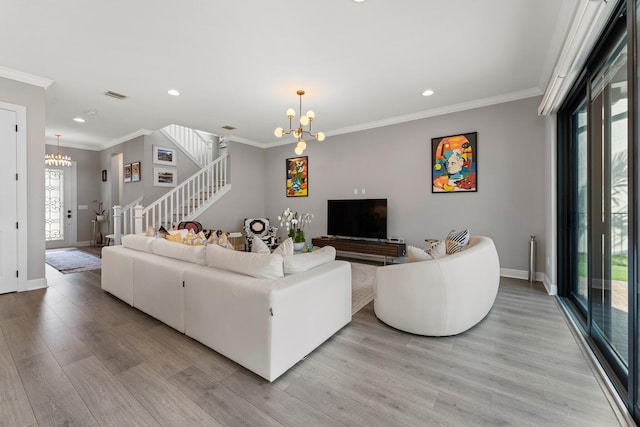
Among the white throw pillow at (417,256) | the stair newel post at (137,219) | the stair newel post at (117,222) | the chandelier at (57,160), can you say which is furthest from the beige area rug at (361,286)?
the chandelier at (57,160)

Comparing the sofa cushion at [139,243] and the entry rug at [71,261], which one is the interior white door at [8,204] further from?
the sofa cushion at [139,243]

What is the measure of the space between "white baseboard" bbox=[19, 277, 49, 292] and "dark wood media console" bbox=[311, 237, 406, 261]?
4298 mm

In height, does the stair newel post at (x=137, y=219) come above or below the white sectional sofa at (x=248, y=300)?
above

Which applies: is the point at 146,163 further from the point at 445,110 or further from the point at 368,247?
the point at 445,110

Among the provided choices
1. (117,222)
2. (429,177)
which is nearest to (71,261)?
(117,222)

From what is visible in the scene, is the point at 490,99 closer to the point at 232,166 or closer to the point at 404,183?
the point at 404,183

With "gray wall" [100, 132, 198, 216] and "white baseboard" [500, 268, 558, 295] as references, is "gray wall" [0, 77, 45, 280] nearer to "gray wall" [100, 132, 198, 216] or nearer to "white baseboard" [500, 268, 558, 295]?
"gray wall" [100, 132, 198, 216]

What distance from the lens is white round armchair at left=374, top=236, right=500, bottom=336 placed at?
2328 millimetres

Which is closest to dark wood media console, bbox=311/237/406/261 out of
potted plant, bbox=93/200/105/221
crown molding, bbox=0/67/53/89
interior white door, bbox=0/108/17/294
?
interior white door, bbox=0/108/17/294

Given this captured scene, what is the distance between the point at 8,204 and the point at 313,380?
4.45 meters

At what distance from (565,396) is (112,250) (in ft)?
14.7

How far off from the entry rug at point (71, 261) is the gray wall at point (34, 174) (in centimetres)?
101

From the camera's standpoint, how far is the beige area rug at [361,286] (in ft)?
10.7

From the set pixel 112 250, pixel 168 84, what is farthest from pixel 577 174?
pixel 112 250
